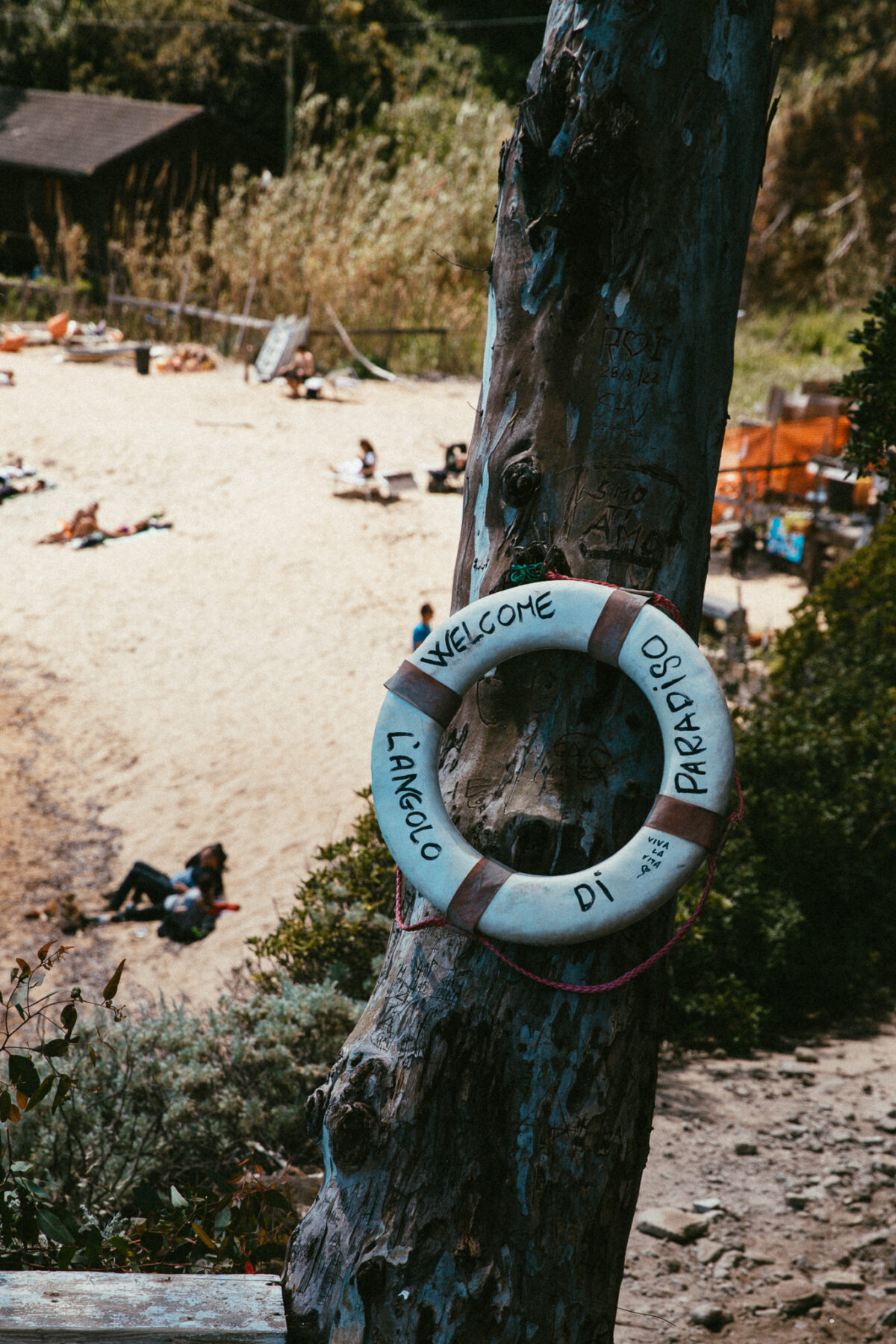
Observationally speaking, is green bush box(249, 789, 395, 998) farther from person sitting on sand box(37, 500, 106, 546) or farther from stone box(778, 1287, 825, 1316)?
person sitting on sand box(37, 500, 106, 546)

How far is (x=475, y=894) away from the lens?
1745 mm

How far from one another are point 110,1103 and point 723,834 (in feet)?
7.52

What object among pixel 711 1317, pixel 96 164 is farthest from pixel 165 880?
pixel 96 164

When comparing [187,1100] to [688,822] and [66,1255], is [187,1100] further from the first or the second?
[688,822]

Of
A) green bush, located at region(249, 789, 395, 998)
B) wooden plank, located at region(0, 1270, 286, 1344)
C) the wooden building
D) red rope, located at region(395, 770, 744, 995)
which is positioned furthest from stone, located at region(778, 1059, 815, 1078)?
the wooden building

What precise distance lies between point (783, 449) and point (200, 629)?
7107 mm

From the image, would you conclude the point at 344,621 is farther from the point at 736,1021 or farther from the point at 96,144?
the point at 96,144

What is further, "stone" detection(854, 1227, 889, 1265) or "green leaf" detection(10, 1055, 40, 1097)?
"stone" detection(854, 1227, 889, 1265)

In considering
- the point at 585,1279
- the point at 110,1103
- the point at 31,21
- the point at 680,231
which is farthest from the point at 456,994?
the point at 31,21

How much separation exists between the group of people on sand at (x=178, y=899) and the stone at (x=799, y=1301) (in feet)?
12.4

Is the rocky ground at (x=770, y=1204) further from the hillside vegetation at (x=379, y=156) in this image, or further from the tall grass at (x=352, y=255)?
the tall grass at (x=352, y=255)

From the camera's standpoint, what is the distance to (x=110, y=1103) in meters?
3.25

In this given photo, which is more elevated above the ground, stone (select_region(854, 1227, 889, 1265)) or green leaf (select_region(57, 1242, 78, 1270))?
green leaf (select_region(57, 1242, 78, 1270))

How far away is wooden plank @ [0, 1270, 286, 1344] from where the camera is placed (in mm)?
1683
